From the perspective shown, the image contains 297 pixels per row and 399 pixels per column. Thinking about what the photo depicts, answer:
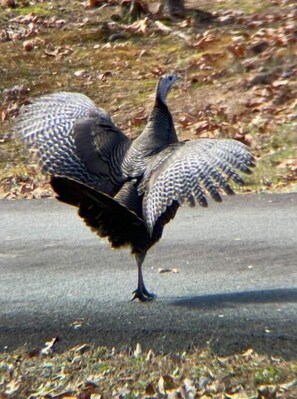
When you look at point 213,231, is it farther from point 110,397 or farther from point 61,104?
point 110,397

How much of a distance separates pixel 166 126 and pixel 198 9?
10300mm

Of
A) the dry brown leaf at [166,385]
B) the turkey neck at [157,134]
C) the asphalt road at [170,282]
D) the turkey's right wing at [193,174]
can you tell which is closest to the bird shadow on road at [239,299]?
the asphalt road at [170,282]

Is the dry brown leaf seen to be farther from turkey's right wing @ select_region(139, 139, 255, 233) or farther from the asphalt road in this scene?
turkey's right wing @ select_region(139, 139, 255, 233)

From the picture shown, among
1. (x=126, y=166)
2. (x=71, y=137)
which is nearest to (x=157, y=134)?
(x=126, y=166)

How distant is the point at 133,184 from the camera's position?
6906 mm

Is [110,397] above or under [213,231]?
above

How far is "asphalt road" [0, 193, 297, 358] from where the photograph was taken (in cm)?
637

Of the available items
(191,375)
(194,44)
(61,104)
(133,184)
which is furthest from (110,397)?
(194,44)

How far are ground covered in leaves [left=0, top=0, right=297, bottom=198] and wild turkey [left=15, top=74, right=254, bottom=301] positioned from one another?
366 centimetres

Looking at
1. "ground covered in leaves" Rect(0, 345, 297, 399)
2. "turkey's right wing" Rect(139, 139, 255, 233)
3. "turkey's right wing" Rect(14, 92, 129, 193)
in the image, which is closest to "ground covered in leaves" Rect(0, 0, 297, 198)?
"turkey's right wing" Rect(14, 92, 129, 193)

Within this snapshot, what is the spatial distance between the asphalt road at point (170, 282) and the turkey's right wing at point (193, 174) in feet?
2.21

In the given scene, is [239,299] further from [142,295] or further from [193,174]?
[193,174]

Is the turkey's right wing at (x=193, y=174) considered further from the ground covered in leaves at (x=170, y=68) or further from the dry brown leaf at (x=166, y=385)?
the ground covered in leaves at (x=170, y=68)

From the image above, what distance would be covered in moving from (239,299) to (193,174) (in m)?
1.01
